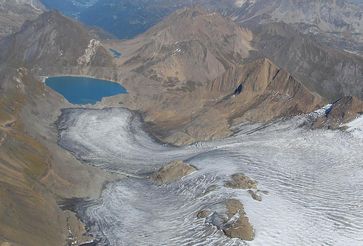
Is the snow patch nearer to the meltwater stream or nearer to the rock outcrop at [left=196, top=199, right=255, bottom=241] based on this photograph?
the meltwater stream

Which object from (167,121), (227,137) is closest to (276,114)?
(227,137)

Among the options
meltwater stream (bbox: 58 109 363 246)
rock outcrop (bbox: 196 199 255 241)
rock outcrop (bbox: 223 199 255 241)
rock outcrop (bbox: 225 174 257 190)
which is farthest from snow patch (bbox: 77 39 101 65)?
rock outcrop (bbox: 223 199 255 241)

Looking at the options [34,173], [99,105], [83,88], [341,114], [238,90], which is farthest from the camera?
[83,88]

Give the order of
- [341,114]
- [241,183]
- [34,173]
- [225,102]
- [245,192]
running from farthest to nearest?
[225,102], [341,114], [34,173], [241,183], [245,192]

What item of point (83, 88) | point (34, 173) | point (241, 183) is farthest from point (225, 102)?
point (83, 88)

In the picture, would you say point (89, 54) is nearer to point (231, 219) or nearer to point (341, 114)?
point (341, 114)

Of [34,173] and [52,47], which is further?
[52,47]

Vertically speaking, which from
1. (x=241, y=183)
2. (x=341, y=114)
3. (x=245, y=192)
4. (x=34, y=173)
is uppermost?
(x=34, y=173)

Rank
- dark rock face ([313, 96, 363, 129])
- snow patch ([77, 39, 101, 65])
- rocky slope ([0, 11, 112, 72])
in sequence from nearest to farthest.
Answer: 1. dark rock face ([313, 96, 363, 129])
2. rocky slope ([0, 11, 112, 72])
3. snow patch ([77, 39, 101, 65])
